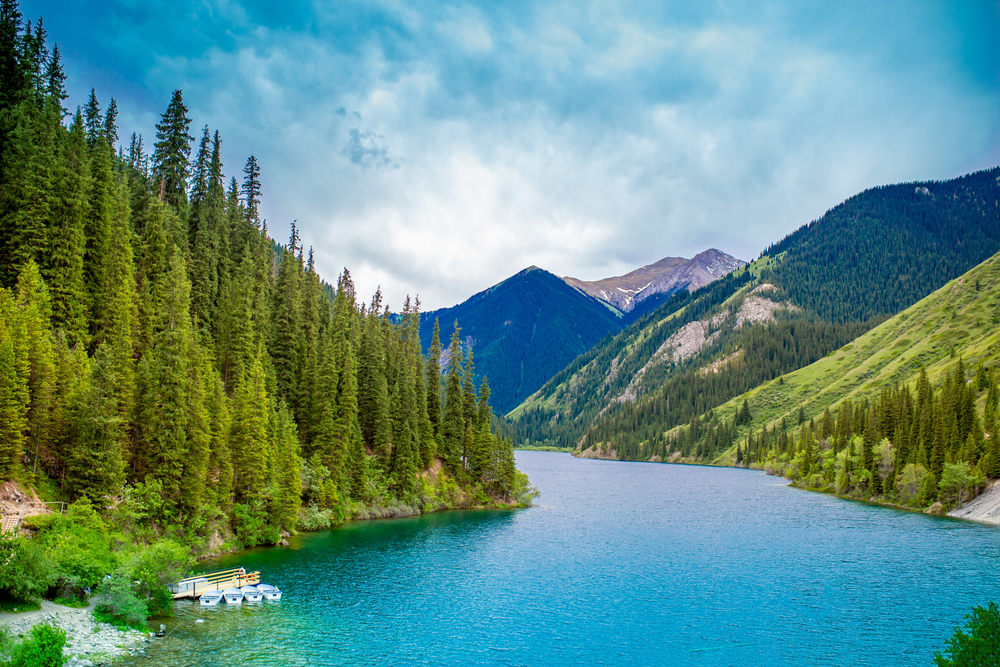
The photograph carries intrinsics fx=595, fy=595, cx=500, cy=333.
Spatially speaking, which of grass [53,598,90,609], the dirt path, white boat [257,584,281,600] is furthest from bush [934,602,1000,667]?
the dirt path

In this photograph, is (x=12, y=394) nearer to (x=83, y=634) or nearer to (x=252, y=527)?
(x=83, y=634)

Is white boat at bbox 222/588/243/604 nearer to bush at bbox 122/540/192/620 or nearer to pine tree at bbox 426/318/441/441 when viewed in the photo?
bush at bbox 122/540/192/620

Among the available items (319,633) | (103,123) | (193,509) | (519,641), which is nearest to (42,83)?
(103,123)

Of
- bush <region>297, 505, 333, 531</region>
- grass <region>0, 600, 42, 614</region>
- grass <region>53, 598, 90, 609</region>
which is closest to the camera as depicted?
grass <region>0, 600, 42, 614</region>

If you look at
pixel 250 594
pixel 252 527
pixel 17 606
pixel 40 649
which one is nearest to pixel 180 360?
pixel 252 527

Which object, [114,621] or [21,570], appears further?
[114,621]

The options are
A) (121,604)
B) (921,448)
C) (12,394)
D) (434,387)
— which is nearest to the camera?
(121,604)

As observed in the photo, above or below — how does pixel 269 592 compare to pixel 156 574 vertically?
below

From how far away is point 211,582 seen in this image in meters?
47.0

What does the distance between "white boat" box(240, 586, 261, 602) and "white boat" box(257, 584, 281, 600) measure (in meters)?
0.38

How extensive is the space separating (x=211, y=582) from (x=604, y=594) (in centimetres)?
3285

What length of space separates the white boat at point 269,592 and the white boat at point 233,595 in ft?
5.11

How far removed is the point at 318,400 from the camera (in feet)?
288

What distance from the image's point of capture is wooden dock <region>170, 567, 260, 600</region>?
149ft
